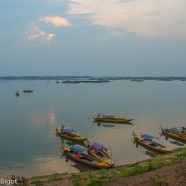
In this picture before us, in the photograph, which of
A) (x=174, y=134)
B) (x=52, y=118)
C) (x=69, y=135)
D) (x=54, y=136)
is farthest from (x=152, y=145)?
(x=52, y=118)

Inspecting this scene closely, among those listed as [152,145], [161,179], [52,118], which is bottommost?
[52,118]

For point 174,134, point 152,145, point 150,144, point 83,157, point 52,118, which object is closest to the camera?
point 83,157

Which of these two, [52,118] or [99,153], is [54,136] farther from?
[52,118]

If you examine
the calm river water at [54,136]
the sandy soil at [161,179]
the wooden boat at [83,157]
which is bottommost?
the calm river water at [54,136]

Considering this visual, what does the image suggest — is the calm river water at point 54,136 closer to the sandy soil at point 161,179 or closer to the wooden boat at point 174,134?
the wooden boat at point 174,134

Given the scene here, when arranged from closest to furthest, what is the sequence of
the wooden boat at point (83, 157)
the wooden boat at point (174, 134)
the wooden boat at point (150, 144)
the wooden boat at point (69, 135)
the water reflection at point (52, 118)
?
the wooden boat at point (83, 157) → the wooden boat at point (150, 144) → the wooden boat at point (69, 135) → the wooden boat at point (174, 134) → the water reflection at point (52, 118)

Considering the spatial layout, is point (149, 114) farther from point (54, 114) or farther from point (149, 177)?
point (149, 177)

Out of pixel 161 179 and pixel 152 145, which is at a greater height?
pixel 161 179

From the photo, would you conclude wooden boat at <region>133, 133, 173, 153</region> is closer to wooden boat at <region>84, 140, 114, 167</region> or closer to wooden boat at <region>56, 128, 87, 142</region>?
wooden boat at <region>84, 140, 114, 167</region>

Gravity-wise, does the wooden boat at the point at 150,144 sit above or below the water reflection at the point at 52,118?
above

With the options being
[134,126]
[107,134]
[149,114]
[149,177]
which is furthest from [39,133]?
[149,177]

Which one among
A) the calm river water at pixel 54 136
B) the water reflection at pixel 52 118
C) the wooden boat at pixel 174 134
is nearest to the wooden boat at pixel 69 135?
the calm river water at pixel 54 136

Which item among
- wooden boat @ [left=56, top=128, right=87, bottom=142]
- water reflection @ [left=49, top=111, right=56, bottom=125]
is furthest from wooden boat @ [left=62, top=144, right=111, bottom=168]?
water reflection @ [left=49, top=111, right=56, bottom=125]

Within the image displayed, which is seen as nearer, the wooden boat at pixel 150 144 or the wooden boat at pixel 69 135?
the wooden boat at pixel 150 144
